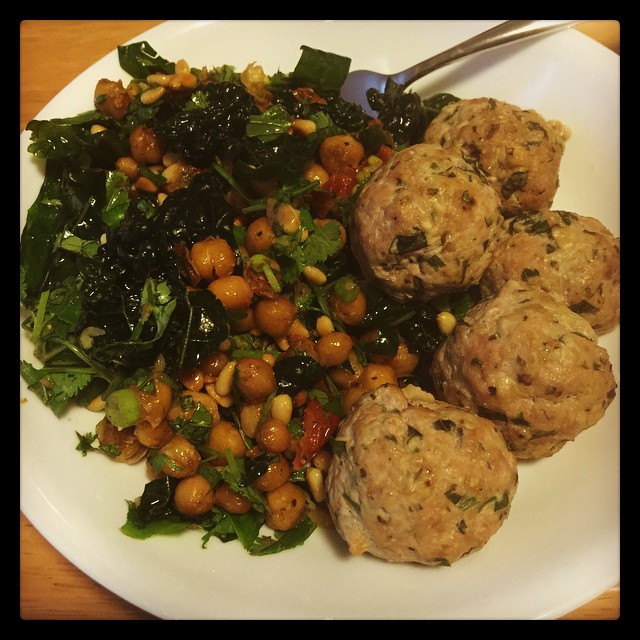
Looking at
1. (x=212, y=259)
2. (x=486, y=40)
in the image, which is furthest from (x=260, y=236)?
(x=486, y=40)

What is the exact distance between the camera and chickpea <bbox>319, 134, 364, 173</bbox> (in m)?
2.86

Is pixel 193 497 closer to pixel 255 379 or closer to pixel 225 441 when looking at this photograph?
pixel 225 441

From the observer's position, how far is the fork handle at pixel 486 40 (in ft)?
9.94

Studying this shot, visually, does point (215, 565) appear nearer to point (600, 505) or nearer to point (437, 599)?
point (437, 599)

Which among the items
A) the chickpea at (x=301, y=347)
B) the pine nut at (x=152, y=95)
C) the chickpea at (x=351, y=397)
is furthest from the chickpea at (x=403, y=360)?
the pine nut at (x=152, y=95)

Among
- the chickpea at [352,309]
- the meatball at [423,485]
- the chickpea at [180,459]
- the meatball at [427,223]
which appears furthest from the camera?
the chickpea at [352,309]

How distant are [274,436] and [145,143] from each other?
68.1 inches

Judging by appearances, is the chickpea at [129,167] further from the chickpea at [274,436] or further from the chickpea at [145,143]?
the chickpea at [274,436]

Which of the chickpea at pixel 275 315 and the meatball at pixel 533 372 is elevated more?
the chickpea at pixel 275 315

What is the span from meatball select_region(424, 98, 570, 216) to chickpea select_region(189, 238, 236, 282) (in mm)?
1258

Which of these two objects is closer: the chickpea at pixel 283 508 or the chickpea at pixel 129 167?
the chickpea at pixel 283 508

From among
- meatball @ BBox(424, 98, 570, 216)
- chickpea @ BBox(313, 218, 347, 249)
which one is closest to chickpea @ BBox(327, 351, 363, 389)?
chickpea @ BBox(313, 218, 347, 249)

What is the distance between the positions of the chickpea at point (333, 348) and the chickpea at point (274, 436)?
1.25 ft

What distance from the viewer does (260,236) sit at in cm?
275
